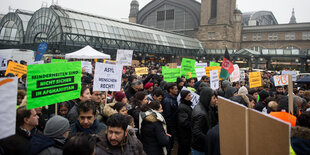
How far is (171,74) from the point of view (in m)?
8.16

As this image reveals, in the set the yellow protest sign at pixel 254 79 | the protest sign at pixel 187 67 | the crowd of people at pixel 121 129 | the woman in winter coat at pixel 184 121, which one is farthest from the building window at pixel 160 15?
the woman in winter coat at pixel 184 121

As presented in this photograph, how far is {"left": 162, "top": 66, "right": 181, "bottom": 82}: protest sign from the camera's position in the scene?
8016mm

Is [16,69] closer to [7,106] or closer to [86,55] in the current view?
[86,55]

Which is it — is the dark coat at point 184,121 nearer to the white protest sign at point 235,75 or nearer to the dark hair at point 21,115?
the dark hair at point 21,115

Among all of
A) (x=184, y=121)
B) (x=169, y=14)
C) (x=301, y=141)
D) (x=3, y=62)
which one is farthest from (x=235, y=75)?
(x=169, y=14)

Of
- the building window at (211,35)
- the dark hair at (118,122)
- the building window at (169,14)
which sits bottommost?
the dark hair at (118,122)

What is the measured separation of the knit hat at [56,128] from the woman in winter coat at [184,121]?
2.59 meters

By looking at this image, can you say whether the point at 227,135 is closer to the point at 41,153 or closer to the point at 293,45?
the point at 41,153

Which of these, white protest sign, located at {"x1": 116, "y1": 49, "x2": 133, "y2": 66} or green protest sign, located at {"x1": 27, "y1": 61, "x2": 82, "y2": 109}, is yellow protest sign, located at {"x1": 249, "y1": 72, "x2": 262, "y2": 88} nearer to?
white protest sign, located at {"x1": 116, "y1": 49, "x2": 133, "y2": 66}

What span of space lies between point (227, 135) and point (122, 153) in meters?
1.31

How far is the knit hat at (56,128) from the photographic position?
2.57m

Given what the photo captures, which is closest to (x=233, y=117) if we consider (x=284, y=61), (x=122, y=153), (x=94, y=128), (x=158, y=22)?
(x=122, y=153)

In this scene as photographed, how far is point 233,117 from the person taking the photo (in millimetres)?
2354

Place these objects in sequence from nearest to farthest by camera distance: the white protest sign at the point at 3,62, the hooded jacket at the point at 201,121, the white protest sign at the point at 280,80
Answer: the hooded jacket at the point at 201,121 → the white protest sign at the point at 280,80 → the white protest sign at the point at 3,62
